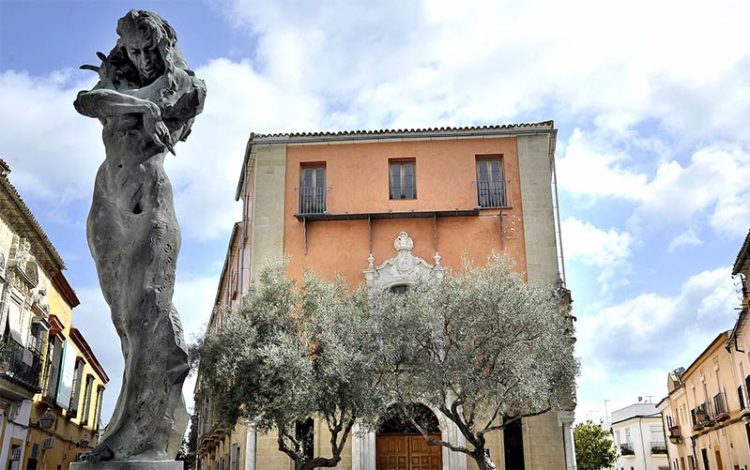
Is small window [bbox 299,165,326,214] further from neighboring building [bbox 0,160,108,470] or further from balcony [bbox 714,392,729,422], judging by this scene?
balcony [bbox 714,392,729,422]

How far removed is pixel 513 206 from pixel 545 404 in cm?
765

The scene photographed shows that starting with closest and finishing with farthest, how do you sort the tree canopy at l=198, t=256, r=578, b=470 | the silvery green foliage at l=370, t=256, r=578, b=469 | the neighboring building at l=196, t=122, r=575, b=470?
1. the silvery green foliage at l=370, t=256, r=578, b=469
2. the tree canopy at l=198, t=256, r=578, b=470
3. the neighboring building at l=196, t=122, r=575, b=470

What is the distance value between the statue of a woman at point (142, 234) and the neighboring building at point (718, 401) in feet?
61.8

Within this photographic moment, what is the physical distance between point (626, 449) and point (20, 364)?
54630mm

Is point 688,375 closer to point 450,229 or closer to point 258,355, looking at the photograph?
point 450,229

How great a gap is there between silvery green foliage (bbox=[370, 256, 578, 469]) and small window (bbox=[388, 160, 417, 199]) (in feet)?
19.0

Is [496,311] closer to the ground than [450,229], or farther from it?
closer to the ground

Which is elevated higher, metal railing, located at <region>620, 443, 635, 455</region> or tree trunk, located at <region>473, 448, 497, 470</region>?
metal railing, located at <region>620, 443, 635, 455</region>

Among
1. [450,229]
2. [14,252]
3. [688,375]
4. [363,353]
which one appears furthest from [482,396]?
[688,375]

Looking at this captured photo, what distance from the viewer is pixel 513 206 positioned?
2186 cm

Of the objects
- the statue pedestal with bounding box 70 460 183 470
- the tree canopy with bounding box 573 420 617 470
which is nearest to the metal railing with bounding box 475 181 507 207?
the statue pedestal with bounding box 70 460 183 470

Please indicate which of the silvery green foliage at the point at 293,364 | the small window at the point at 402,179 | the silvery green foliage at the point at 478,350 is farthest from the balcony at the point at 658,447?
the silvery green foliage at the point at 293,364

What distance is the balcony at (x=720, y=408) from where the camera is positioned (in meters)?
26.9

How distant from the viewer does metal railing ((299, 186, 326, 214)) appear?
2214cm
